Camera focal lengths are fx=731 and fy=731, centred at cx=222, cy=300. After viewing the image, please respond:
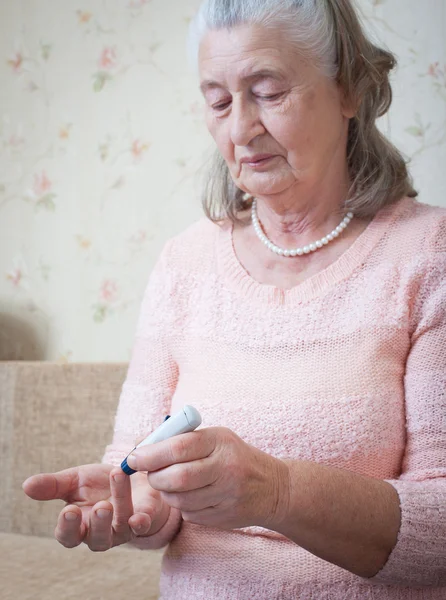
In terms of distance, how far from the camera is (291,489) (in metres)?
0.88

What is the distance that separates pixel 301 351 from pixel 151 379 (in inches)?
10.1

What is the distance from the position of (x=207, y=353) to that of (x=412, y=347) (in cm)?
31

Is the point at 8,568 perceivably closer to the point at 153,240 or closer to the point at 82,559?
the point at 82,559

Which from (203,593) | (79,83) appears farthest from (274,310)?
(79,83)

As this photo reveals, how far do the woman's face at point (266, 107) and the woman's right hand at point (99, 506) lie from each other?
0.48m

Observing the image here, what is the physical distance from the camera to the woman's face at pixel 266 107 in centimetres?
105

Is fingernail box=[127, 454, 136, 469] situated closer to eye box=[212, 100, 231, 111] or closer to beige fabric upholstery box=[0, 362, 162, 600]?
eye box=[212, 100, 231, 111]

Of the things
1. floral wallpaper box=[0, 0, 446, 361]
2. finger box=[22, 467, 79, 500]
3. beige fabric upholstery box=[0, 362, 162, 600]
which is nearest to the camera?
finger box=[22, 467, 79, 500]

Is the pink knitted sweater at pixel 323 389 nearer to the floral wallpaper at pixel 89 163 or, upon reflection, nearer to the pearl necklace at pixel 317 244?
the pearl necklace at pixel 317 244

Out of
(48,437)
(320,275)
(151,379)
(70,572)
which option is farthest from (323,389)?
(48,437)

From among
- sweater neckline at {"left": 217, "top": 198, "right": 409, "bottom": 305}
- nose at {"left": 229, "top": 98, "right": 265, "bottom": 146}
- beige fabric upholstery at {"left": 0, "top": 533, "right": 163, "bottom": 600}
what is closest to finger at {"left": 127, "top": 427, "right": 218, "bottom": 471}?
sweater neckline at {"left": 217, "top": 198, "right": 409, "bottom": 305}

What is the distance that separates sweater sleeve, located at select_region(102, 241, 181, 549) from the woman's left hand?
26 cm

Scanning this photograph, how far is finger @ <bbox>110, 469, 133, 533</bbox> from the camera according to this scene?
841 millimetres

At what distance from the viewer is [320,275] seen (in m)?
1.11
